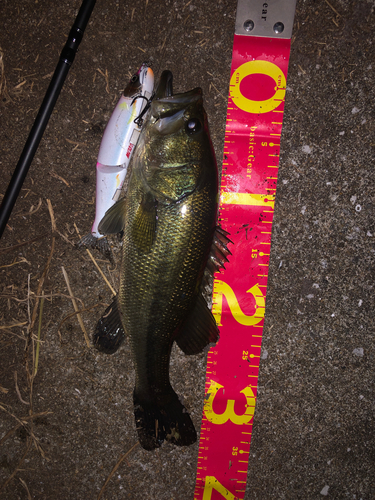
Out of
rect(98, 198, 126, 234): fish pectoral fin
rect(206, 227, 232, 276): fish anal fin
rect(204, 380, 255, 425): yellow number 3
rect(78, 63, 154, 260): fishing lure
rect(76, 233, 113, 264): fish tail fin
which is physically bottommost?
rect(204, 380, 255, 425): yellow number 3

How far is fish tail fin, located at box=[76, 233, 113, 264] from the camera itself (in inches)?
84.8

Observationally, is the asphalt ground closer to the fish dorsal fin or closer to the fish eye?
the fish eye

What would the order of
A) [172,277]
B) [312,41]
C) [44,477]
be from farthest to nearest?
[44,477]
[312,41]
[172,277]

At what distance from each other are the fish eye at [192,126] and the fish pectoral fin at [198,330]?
1.03 m

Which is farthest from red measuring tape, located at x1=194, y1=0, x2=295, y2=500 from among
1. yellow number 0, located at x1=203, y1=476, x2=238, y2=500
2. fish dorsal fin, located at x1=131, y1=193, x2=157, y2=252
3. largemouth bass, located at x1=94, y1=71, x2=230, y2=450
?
fish dorsal fin, located at x1=131, y1=193, x2=157, y2=252

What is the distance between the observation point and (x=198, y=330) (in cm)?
192

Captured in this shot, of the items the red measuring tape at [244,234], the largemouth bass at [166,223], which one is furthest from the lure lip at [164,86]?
the red measuring tape at [244,234]

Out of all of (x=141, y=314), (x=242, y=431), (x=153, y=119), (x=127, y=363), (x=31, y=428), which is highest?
(x=153, y=119)

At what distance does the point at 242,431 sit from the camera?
227 cm

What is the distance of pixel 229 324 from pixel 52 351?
57.5 inches

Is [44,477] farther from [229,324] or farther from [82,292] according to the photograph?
[229,324]

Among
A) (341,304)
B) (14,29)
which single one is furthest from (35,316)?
(341,304)

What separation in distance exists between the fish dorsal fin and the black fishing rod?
1.03 meters

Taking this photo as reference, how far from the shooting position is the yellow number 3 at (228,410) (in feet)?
7.40
